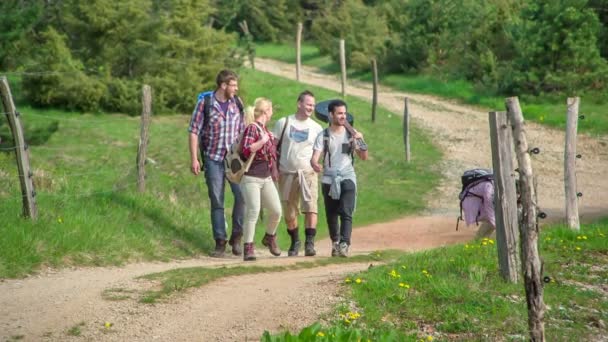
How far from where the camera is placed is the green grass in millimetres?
11250

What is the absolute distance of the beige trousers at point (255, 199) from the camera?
11.9m

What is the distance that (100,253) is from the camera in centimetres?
1145

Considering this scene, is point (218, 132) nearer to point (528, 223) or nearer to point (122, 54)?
point (528, 223)

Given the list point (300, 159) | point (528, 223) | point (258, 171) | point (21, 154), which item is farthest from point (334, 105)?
point (528, 223)

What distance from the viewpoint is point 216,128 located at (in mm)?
12469

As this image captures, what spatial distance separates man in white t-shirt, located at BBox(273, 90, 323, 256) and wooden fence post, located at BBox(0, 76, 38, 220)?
2.74 metres

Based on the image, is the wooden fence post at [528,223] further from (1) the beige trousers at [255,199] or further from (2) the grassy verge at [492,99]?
(2) the grassy verge at [492,99]

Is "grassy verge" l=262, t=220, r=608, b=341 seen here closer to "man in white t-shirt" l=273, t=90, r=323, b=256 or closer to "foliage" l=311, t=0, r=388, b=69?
"man in white t-shirt" l=273, t=90, r=323, b=256

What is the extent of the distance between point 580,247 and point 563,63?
22.1m

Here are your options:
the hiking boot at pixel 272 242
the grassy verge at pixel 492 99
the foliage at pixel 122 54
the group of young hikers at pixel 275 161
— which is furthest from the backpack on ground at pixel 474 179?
the grassy verge at pixel 492 99

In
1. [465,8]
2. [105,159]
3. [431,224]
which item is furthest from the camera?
[465,8]

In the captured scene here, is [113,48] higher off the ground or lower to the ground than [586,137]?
higher

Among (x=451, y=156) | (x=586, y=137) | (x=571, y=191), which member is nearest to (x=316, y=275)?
(x=571, y=191)

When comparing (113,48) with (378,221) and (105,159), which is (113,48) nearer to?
(105,159)
